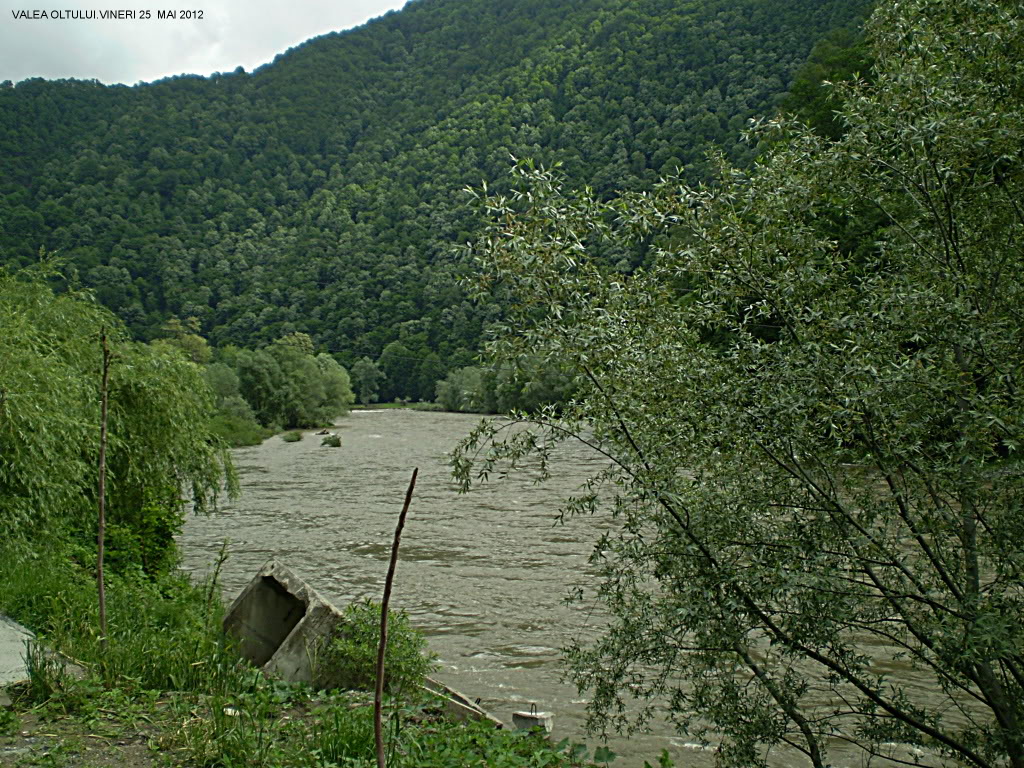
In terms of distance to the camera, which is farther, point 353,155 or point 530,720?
point 353,155

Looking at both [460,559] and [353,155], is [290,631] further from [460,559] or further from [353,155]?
[353,155]

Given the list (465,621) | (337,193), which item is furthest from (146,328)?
(465,621)

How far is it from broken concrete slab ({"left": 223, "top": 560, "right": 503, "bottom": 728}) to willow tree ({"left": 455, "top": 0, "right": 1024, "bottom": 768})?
95.0 inches

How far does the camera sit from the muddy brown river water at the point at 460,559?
938cm

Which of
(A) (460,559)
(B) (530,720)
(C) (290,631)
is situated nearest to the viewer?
(B) (530,720)

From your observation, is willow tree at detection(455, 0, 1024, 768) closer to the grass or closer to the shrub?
the grass

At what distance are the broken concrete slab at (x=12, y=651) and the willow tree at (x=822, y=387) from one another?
3268 mm

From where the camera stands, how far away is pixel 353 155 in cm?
14500

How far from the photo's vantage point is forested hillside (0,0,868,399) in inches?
3524

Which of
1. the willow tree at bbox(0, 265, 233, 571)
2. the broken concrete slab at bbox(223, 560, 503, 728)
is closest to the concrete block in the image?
the broken concrete slab at bbox(223, 560, 503, 728)

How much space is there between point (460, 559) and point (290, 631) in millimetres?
8560

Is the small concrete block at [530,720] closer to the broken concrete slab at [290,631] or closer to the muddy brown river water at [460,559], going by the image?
the broken concrete slab at [290,631]

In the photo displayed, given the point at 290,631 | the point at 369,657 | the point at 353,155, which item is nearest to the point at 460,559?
the point at 290,631

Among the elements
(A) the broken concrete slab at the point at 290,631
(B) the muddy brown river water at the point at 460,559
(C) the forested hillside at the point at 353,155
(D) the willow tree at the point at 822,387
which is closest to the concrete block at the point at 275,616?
(A) the broken concrete slab at the point at 290,631
